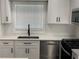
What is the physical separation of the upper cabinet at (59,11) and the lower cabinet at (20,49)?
2.90ft

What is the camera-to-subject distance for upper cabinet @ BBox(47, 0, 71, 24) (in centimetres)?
386

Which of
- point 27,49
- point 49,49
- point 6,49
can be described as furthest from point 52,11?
point 6,49

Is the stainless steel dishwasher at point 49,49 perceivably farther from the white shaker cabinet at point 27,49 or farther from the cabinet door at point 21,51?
the cabinet door at point 21,51

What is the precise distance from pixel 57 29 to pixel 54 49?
807mm

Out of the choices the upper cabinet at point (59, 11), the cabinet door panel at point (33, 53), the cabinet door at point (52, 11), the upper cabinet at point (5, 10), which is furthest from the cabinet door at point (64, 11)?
the upper cabinet at point (5, 10)

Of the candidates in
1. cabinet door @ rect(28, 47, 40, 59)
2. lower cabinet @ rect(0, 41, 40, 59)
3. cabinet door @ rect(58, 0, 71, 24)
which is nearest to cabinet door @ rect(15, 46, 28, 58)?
lower cabinet @ rect(0, 41, 40, 59)

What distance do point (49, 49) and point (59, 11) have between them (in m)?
1.14

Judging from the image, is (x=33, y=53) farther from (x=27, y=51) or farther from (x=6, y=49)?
(x=6, y=49)

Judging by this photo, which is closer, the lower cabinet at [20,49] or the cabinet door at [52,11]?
the lower cabinet at [20,49]

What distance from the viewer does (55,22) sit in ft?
12.7

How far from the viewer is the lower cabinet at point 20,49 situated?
363 centimetres

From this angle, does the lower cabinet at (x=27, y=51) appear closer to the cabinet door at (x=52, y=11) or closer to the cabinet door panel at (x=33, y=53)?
the cabinet door panel at (x=33, y=53)

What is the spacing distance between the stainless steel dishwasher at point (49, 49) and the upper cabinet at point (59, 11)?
673mm

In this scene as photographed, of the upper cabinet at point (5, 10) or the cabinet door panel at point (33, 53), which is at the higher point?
the upper cabinet at point (5, 10)
